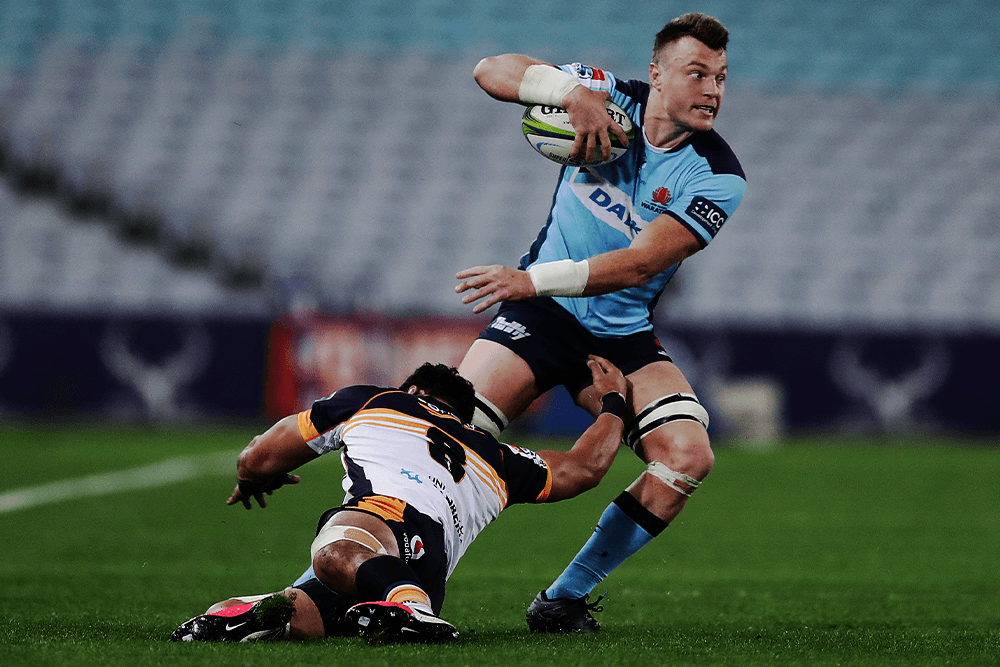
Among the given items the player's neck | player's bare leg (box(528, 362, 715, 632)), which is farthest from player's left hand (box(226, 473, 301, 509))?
the player's neck

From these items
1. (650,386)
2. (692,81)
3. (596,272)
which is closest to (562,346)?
(650,386)

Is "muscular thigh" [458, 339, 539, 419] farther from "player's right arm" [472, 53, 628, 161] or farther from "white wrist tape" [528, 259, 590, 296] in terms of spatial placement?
"player's right arm" [472, 53, 628, 161]

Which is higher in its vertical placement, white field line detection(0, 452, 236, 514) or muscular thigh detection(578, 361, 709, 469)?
muscular thigh detection(578, 361, 709, 469)

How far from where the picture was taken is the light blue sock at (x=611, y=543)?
4.40 meters

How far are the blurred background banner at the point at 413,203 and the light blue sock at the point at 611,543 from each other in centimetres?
902

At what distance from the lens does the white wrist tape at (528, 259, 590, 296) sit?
4.07 metres

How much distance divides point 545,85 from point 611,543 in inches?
67.8

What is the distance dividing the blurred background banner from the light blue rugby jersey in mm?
8673

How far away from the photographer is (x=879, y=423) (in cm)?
1487

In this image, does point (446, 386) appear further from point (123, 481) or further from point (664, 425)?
point (123, 481)

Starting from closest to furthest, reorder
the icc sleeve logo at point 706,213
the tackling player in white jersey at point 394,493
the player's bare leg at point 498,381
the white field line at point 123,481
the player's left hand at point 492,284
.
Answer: the tackling player in white jersey at point 394,493 < the player's left hand at point 492,284 < the icc sleeve logo at point 706,213 < the player's bare leg at point 498,381 < the white field line at point 123,481

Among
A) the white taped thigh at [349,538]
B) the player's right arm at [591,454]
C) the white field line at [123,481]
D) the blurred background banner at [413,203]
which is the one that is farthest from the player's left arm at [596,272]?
the blurred background banner at [413,203]

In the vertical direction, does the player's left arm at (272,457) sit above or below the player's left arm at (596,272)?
below

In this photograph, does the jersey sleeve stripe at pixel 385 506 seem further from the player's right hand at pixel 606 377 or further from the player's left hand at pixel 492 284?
the player's right hand at pixel 606 377
